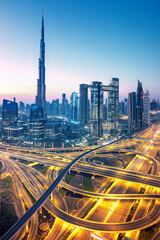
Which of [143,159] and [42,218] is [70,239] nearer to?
[42,218]

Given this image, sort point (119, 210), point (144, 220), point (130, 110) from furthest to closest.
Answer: point (130, 110) < point (119, 210) < point (144, 220)

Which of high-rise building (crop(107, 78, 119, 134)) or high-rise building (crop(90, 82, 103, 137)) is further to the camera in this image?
high-rise building (crop(107, 78, 119, 134))

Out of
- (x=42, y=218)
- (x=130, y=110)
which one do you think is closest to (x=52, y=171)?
(x=42, y=218)

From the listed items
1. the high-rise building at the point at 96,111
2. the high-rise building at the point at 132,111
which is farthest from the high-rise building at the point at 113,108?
the high-rise building at the point at 132,111

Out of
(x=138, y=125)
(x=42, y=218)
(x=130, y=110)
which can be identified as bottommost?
Result: (x=42, y=218)

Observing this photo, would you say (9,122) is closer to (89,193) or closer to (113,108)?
(113,108)

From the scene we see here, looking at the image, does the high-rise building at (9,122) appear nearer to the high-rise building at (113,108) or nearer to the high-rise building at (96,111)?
the high-rise building at (96,111)

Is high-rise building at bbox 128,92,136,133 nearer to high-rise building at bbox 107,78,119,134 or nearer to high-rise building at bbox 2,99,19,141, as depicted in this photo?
high-rise building at bbox 107,78,119,134

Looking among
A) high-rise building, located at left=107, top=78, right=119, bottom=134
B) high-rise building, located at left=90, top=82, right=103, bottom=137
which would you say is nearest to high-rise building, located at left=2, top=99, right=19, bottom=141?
high-rise building, located at left=90, top=82, right=103, bottom=137
